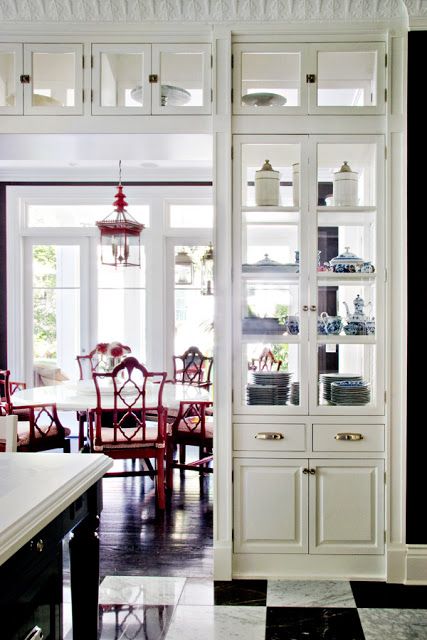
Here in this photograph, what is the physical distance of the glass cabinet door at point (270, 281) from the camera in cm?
313

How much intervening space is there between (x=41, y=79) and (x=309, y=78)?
139 cm

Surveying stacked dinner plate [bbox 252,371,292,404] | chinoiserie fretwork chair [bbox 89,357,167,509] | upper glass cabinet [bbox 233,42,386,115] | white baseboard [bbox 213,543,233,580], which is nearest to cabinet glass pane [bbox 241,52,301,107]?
upper glass cabinet [bbox 233,42,386,115]

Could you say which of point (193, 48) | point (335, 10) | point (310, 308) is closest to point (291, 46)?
point (335, 10)

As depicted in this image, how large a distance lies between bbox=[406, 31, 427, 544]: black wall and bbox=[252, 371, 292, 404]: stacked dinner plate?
25.0 inches

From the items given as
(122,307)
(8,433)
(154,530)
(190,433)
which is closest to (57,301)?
(122,307)

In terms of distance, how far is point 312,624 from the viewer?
2664 mm

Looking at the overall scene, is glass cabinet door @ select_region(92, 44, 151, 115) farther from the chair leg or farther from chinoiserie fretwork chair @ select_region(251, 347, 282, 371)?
the chair leg

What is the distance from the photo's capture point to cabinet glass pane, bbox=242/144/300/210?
10.4 ft

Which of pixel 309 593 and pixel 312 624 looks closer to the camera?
pixel 312 624

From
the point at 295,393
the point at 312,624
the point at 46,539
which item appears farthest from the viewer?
the point at 295,393

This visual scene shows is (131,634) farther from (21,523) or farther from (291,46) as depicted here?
(291,46)

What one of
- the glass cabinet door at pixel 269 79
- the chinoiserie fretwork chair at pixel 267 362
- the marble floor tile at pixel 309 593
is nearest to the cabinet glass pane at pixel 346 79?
the glass cabinet door at pixel 269 79

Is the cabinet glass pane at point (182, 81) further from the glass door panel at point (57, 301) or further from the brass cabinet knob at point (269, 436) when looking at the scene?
the glass door panel at point (57, 301)

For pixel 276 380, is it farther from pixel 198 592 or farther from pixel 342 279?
pixel 198 592
